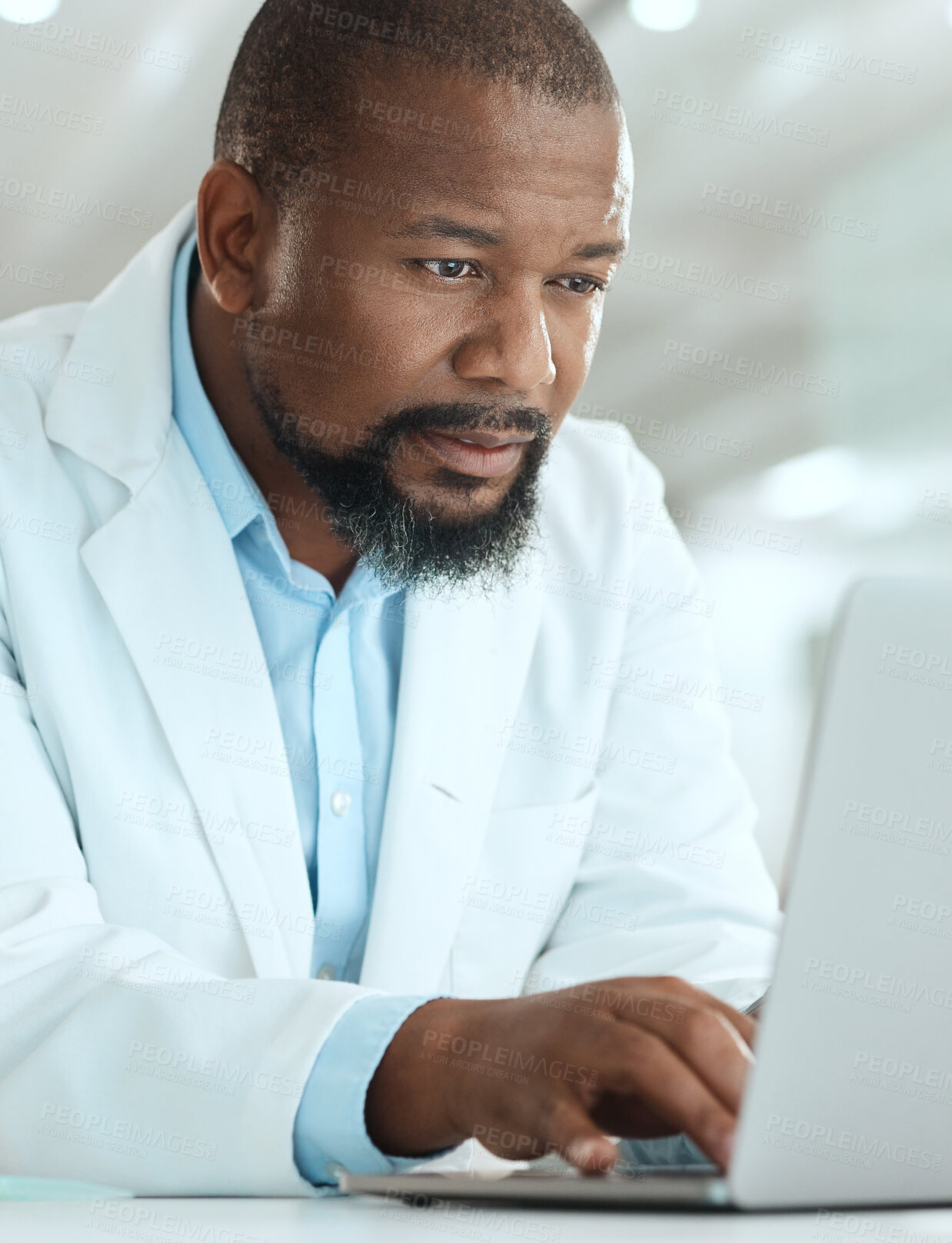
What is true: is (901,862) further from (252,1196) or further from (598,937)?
(598,937)

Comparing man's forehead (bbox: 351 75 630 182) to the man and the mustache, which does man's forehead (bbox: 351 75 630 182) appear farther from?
the mustache

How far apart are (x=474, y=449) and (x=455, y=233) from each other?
0.24 metres

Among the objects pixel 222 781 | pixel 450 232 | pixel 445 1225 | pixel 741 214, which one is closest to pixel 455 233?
pixel 450 232

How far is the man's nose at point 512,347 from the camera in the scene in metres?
1.29

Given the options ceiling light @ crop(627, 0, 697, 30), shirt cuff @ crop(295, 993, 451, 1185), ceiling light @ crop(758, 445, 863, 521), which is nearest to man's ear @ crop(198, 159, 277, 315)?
shirt cuff @ crop(295, 993, 451, 1185)

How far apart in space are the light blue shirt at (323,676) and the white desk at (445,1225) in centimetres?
68

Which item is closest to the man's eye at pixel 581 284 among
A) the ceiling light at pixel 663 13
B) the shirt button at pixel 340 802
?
the shirt button at pixel 340 802

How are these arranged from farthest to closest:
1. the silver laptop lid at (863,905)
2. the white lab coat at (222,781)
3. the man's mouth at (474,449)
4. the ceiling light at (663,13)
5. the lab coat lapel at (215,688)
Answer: the ceiling light at (663,13), the man's mouth at (474,449), the lab coat lapel at (215,688), the white lab coat at (222,781), the silver laptop lid at (863,905)

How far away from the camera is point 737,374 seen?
5.20 metres

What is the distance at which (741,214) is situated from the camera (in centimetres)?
409

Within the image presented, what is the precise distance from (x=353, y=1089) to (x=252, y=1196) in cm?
11

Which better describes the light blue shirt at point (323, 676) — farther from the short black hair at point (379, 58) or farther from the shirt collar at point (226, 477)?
the short black hair at point (379, 58)

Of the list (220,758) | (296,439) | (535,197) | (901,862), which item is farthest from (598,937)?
(901,862)

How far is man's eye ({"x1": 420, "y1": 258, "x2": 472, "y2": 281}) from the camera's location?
51.2 inches
